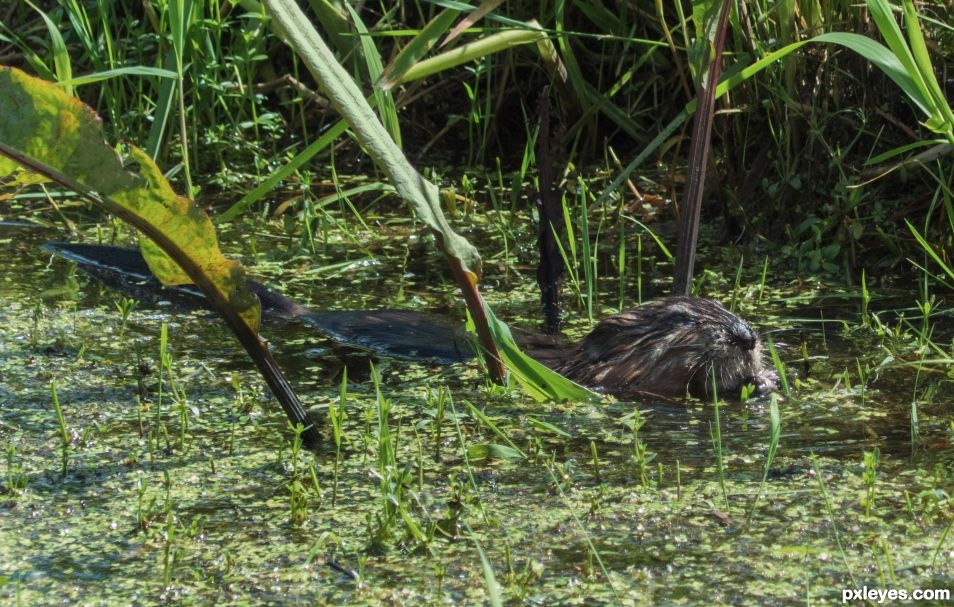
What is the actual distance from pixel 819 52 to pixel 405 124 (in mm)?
2007

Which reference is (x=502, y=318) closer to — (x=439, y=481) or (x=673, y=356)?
(x=673, y=356)

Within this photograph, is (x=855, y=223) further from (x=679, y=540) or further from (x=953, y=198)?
(x=679, y=540)

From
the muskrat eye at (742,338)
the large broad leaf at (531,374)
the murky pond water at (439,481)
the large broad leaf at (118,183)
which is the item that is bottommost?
the murky pond water at (439,481)

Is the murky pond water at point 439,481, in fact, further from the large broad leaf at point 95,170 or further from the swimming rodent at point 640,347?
the large broad leaf at point 95,170

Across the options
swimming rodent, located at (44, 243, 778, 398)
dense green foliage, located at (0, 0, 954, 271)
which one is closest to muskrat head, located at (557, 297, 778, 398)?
swimming rodent, located at (44, 243, 778, 398)

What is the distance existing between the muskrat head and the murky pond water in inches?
6.0

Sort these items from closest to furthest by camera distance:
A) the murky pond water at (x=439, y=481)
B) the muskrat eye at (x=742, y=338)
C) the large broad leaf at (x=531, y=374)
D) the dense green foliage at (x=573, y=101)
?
1. the murky pond water at (x=439, y=481)
2. the large broad leaf at (x=531, y=374)
3. the muskrat eye at (x=742, y=338)
4. the dense green foliage at (x=573, y=101)

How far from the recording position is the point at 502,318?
410cm

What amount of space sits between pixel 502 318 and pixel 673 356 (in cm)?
63

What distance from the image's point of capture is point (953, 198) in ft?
13.3

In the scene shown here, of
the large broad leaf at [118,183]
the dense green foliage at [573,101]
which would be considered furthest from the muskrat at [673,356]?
the large broad leaf at [118,183]

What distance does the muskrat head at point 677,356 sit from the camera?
3.68 meters

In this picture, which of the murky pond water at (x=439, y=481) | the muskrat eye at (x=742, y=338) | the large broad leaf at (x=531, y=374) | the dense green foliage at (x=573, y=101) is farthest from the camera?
the dense green foliage at (x=573, y=101)

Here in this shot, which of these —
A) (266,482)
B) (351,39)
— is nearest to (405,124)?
→ (351,39)
